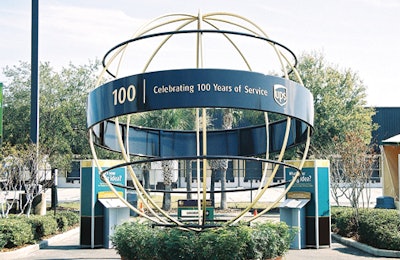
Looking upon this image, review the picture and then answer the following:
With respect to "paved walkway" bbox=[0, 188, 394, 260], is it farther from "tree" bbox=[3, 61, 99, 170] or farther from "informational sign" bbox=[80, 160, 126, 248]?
"tree" bbox=[3, 61, 99, 170]

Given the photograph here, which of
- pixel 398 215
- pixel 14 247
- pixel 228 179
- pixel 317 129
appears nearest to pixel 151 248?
pixel 14 247

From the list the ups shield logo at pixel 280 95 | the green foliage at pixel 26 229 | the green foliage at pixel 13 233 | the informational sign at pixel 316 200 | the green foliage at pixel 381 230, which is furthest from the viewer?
the informational sign at pixel 316 200

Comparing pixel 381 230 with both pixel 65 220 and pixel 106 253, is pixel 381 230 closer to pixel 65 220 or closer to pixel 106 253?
pixel 106 253

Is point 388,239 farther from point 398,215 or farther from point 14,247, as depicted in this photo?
point 14,247

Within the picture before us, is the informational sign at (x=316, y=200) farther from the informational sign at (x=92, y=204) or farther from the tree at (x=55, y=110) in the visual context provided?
the tree at (x=55, y=110)

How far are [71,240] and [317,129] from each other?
17257 mm

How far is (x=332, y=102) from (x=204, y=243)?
956 inches

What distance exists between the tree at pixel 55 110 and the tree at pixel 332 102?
12.3 meters

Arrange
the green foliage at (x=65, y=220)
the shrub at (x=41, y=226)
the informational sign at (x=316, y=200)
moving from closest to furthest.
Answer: the informational sign at (x=316, y=200) < the shrub at (x=41, y=226) < the green foliage at (x=65, y=220)

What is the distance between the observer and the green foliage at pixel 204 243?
1073 cm

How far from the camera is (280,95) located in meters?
10.4

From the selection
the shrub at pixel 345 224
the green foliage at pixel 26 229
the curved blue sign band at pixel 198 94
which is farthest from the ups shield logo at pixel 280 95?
the shrub at pixel 345 224

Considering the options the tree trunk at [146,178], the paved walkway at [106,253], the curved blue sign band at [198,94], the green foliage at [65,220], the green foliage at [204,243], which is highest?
the curved blue sign band at [198,94]

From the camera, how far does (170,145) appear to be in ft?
47.4
